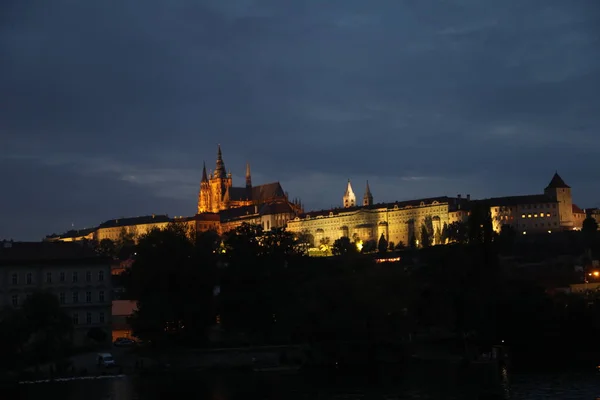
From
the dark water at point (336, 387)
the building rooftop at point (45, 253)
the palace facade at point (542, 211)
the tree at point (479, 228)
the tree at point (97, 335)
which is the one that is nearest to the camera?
the dark water at point (336, 387)

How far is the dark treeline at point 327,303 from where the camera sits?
5700 cm

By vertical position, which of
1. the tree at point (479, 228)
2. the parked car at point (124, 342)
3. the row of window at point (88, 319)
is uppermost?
the tree at point (479, 228)

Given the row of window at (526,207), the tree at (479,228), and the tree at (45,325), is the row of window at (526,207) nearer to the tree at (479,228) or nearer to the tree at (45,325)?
the tree at (479,228)

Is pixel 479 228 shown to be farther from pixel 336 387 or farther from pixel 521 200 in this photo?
pixel 521 200

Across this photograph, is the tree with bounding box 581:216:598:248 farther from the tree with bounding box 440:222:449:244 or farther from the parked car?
the parked car

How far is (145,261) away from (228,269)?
6.49m

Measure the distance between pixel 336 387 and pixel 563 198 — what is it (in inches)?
6146

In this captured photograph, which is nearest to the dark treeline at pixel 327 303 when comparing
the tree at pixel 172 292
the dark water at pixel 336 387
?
the tree at pixel 172 292

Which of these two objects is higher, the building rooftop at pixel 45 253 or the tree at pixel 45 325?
the building rooftop at pixel 45 253

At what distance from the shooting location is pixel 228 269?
207ft

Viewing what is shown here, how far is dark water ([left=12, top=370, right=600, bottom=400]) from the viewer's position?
39.9 metres

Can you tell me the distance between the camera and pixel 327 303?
188 ft

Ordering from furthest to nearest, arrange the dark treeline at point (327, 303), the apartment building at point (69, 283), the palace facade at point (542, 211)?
the palace facade at point (542, 211) < the apartment building at point (69, 283) < the dark treeline at point (327, 303)

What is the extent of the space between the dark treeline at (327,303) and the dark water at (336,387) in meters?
7.52
